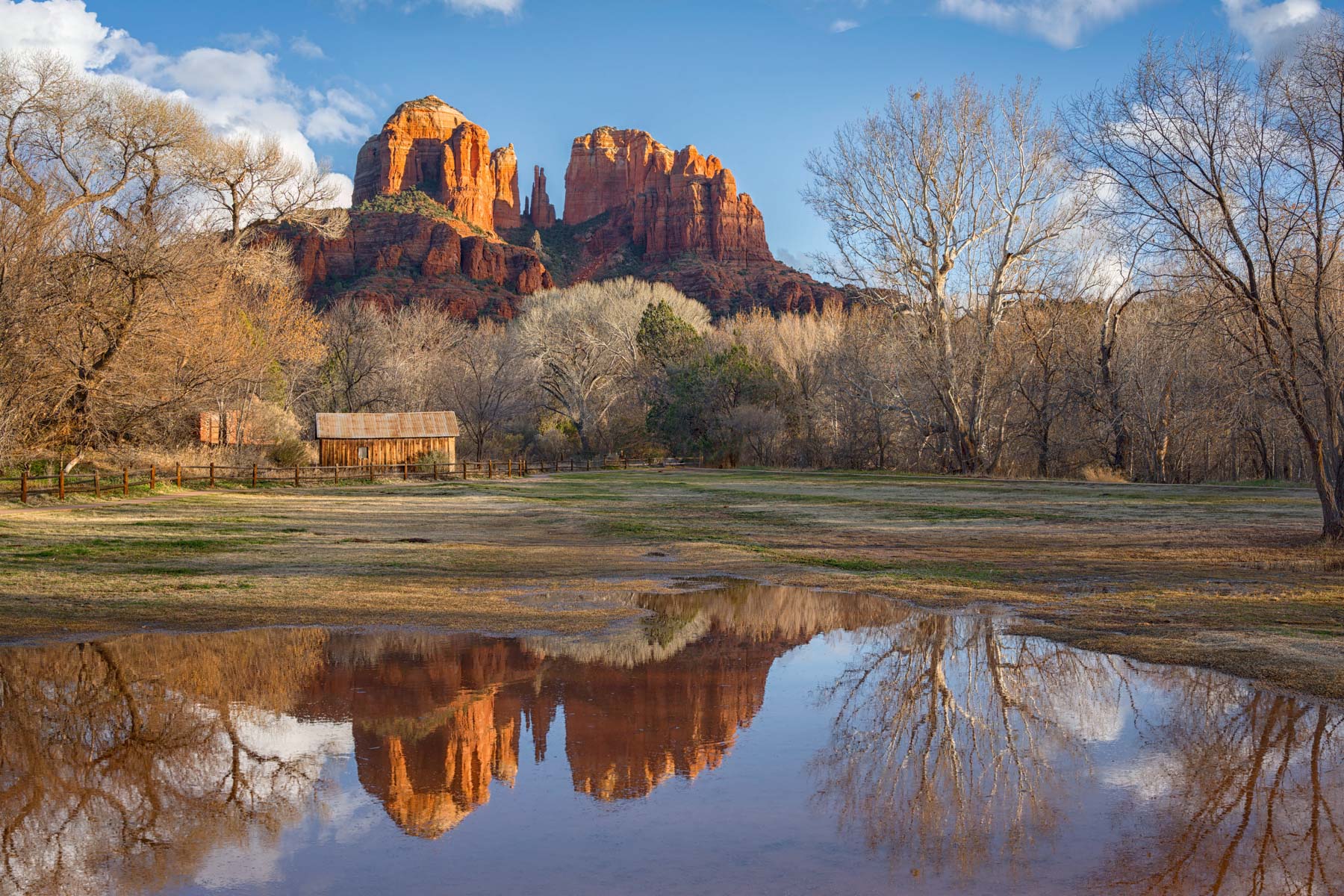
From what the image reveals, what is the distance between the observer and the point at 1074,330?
49688 mm

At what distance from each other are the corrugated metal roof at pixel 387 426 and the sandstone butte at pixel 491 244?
70.9 m

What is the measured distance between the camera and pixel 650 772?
6.96 meters

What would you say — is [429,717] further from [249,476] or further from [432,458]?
[432,458]

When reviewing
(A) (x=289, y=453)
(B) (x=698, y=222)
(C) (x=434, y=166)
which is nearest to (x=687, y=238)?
(B) (x=698, y=222)

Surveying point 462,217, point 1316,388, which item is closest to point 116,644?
point 1316,388

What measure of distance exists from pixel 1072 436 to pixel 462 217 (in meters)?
158

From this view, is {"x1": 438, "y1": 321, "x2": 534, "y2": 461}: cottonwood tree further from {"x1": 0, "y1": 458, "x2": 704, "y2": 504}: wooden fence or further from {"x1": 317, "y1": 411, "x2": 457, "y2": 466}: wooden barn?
{"x1": 317, "y1": 411, "x2": 457, "y2": 466}: wooden barn

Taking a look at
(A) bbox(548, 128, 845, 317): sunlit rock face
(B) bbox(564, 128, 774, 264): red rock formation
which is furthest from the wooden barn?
(B) bbox(564, 128, 774, 264): red rock formation

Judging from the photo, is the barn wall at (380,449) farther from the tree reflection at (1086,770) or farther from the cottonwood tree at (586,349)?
the tree reflection at (1086,770)

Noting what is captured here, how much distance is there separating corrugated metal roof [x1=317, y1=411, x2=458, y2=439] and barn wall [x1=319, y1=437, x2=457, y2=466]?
0.25 m

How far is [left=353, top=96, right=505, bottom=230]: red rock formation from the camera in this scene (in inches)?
7505

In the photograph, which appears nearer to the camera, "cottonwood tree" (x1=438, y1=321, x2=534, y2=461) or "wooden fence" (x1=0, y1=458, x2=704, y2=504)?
"wooden fence" (x1=0, y1=458, x2=704, y2=504)

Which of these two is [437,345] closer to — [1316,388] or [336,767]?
[1316,388]

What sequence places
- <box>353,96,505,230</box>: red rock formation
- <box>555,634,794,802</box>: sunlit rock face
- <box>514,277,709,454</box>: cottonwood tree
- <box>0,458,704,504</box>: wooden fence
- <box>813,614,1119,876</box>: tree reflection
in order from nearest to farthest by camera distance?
<box>813,614,1119,876</box>: tree reflection → <box>555,634,794,802</box>: sunlit rock face → <box>0,458,704,504</box>: wooden fence → <box>514,277,709,454</box>: cottonwood tree → <box>353,96,505,230</box>: red rock formation
